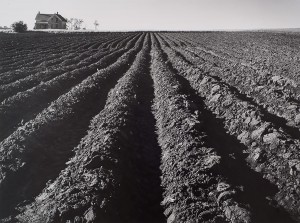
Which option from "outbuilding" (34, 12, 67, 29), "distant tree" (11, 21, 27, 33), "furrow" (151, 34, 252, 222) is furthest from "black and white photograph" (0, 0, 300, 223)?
"outbuilding" (34, 12, 67, 29)

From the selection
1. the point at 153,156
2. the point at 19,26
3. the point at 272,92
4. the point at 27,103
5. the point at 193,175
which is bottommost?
the point at 153,156

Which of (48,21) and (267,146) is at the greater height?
(48,21)


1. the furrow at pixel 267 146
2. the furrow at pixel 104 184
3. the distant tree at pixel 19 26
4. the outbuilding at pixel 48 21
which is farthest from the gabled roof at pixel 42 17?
the furrow at pixel 104 184

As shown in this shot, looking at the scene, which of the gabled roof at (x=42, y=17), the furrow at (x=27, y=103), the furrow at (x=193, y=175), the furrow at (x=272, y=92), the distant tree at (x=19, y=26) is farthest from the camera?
the gabled roof at (x=42, y=17)

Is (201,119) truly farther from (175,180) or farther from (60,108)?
(60,108)

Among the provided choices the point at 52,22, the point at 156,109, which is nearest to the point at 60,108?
the point at 156,109

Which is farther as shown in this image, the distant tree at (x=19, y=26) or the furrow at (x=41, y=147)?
the distant tree at (x=19, y=26)

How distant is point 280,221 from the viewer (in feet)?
16.5

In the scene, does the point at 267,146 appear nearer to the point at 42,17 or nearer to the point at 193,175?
the point at 193,175

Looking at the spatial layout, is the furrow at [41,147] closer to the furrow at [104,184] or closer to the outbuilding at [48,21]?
the furrow at [104,184]

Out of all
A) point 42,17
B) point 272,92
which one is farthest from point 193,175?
point 42,17

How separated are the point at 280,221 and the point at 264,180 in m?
1.23

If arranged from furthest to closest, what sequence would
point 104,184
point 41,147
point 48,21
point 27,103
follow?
1. point 48,21
2. point 27,103
3. point 41,147
4. point 104,184

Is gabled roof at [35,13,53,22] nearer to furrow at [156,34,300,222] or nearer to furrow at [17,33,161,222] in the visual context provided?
furrow at [156,34,300,222]
